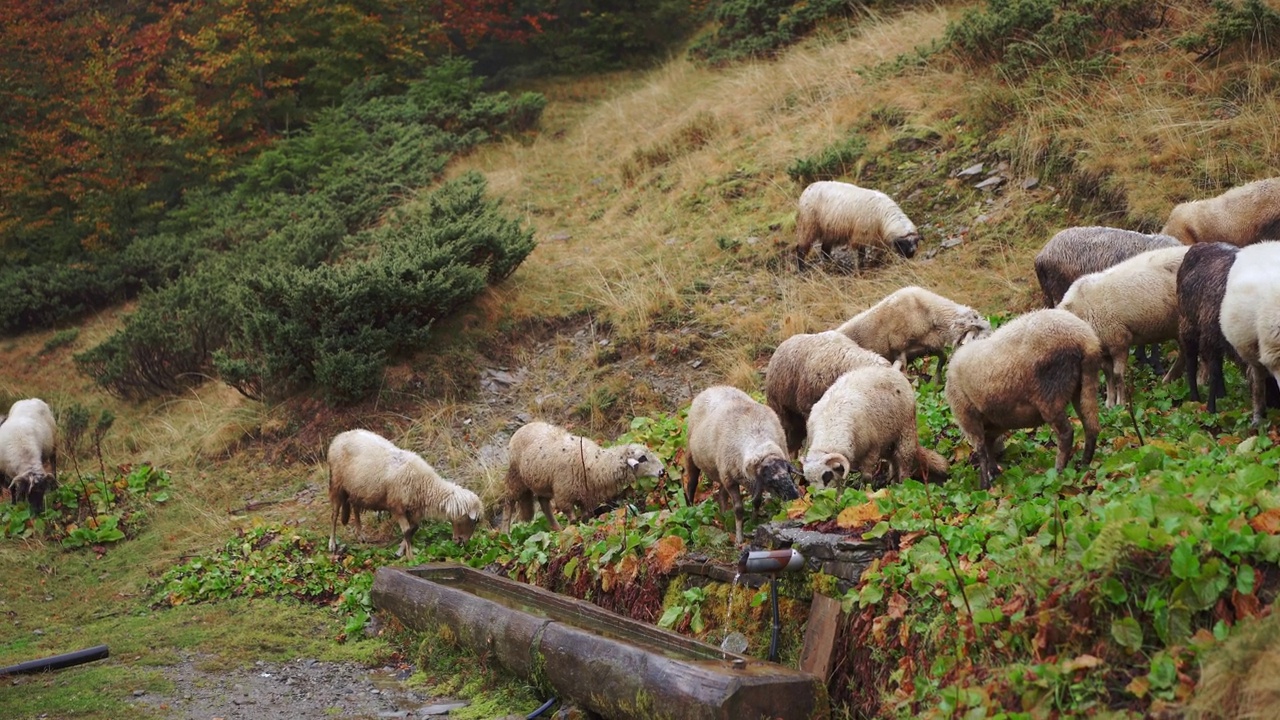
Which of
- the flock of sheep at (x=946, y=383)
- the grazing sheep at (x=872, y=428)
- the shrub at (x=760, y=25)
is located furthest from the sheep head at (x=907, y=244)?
the shrub at (x=760, y=25)

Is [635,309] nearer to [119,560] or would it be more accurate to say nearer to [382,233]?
[382,233]

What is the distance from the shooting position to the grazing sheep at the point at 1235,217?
9953 mm

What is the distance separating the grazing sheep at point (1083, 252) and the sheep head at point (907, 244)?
308 cm

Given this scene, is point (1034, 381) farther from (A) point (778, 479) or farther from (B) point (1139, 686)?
(B) point (1139, 686)

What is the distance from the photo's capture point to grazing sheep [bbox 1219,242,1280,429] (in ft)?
22.4

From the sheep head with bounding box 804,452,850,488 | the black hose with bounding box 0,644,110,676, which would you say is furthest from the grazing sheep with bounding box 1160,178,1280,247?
the black hose with bounding box 0,644,110,676

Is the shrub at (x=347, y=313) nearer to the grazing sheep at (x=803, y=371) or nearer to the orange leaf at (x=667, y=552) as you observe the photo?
the grazing sheep at (x=803, y=371)

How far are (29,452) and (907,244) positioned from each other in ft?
34.5

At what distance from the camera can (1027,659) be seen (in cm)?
505

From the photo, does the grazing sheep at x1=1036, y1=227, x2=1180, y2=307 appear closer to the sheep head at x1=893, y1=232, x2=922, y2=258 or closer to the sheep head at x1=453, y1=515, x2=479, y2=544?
the sheep head at x1=893, y1=232, x2=922, y2=258

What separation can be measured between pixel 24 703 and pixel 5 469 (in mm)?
6701

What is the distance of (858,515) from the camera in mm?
6645

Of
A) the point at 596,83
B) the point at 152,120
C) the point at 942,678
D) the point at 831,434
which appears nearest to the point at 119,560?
the point at 831,434

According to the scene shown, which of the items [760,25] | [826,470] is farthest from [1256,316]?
[760,25]
